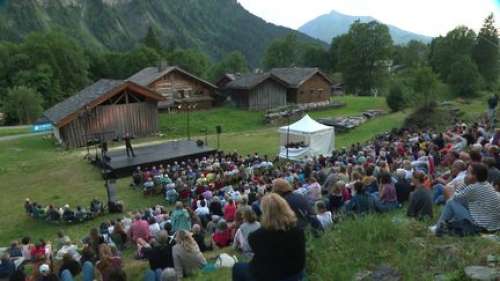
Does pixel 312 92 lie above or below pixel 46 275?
above

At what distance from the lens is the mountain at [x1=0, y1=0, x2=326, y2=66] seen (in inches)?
5374

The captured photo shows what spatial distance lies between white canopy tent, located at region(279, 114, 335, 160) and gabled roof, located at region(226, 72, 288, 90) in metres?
20.0

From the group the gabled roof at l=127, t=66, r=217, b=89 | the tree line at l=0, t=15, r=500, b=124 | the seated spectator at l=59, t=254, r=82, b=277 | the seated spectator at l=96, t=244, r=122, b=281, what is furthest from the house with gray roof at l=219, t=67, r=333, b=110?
the seated spectator at l=96, t=244, r=122, b=281

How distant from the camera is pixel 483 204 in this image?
607 centimetres

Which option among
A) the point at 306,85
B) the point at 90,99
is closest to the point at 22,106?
the point at 90,99

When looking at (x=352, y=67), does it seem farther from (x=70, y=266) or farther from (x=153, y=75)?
(x=70, y=266)

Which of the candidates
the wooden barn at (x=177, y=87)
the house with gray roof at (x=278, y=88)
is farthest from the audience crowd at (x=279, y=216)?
the house with gray roof at (x=278, y=88)

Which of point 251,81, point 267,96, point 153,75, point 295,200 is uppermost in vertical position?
point 153,75

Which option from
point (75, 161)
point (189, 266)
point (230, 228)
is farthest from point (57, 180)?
point (189, 266)

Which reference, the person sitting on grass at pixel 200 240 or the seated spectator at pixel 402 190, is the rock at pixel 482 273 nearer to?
the seated spectator at pixel 402 190

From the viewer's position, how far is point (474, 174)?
244 inches

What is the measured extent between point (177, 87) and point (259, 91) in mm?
8184

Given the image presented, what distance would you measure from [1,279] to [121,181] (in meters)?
11.7

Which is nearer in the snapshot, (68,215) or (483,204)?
(483,204)
